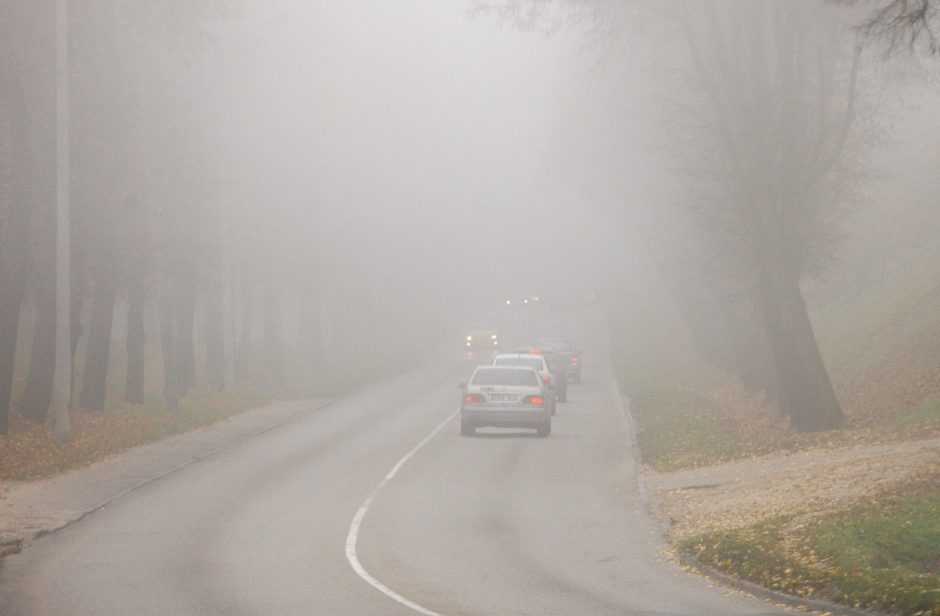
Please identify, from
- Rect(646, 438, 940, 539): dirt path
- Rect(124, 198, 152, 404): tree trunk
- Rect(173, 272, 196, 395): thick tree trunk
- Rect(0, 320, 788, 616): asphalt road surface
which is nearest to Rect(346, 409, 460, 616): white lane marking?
Rect(0, 320, 788, 616): asphalt road surface

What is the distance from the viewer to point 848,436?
25109 mm

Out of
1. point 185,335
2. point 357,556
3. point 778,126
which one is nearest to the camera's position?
point 357,556

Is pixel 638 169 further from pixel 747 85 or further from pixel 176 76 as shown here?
pixel 747 85

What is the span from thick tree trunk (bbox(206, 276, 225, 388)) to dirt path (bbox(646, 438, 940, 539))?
25.6m

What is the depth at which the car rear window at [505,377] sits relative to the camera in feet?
103

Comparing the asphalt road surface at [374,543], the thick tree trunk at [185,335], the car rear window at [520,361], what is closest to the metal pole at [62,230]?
the asphalt road surface at [374,543]

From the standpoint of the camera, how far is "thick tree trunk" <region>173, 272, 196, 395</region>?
143 feet

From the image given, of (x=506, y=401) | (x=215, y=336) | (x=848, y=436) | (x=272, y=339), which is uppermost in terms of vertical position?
(x=215, y=336)

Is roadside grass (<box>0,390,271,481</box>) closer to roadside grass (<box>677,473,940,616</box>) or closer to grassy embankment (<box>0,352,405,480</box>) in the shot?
grassy embankment (<box>0,352,405,480</box>)

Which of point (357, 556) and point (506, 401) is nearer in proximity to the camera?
point (357, 556)

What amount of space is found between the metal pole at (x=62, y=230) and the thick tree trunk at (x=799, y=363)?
537 inches

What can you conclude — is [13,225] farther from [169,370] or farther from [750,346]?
[750,346]

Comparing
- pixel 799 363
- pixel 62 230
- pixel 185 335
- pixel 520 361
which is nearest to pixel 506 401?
pixel 520 361

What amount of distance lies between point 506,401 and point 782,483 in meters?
12.0
